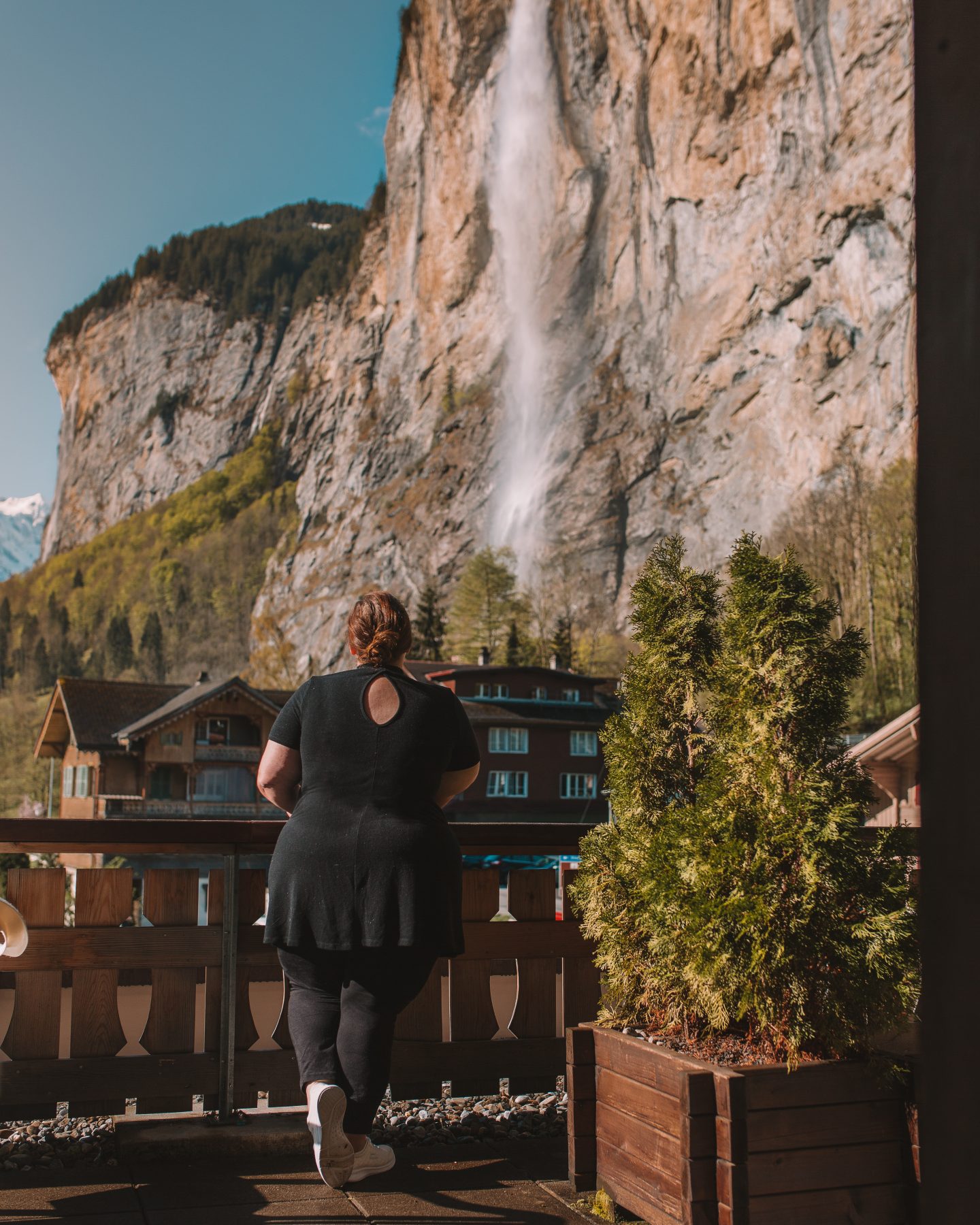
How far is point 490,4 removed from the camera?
97.5 metres

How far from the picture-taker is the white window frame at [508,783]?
4922 cm

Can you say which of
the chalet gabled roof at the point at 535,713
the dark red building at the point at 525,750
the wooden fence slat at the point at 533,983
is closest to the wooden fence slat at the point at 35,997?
the wooden fence slat at the point at 533,983

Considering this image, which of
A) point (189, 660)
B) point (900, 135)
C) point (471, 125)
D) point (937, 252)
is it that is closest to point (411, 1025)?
point (937, 252)

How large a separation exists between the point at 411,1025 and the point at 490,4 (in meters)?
107

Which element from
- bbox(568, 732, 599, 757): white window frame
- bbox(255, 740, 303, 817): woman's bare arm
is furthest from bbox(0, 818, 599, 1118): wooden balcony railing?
bbox(568, 732, 599, 757): white window frame

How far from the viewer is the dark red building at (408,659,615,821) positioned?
4928cm

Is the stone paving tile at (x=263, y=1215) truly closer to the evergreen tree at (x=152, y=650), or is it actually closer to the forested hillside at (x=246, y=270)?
the evergreen tree at (x=152, y=650)

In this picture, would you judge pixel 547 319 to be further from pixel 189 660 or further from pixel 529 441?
pixel 189 660

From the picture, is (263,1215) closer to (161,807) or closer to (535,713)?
(161,807)

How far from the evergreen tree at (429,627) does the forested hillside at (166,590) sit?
138 ft

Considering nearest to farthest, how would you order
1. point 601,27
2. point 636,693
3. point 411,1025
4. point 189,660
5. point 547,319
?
point 636,693 → point 411,1025 → point 601,27 → point 547,319 → point 189,660

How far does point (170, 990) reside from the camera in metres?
3.93

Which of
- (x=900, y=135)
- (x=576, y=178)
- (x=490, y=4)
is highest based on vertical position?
(x=490, y=4)

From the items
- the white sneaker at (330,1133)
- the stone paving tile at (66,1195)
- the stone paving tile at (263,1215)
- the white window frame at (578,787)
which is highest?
the white sneaker at (330,1133)
